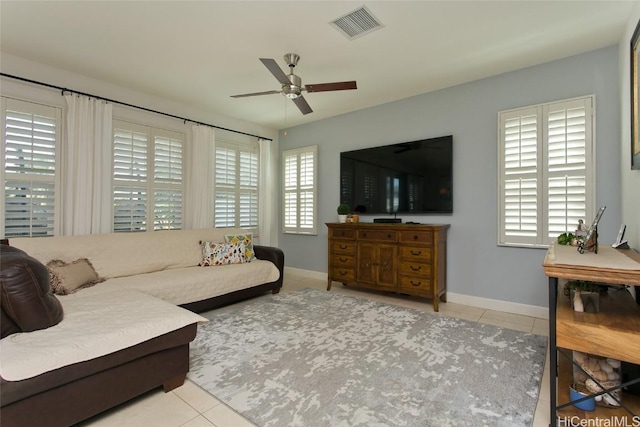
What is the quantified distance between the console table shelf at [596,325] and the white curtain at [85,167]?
422cm

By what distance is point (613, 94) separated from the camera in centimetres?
282

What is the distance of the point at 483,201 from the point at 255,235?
3653 mm

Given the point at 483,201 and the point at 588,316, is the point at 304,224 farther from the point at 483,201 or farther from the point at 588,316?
the point at 588,316

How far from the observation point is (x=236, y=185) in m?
5.10

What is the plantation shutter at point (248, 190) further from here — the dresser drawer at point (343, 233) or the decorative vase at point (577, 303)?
the decorative vase at point (577, 303)

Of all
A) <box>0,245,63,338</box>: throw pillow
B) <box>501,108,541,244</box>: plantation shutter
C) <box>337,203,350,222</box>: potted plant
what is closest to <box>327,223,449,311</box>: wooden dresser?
<box>337,203,350,222</box>: potted plant

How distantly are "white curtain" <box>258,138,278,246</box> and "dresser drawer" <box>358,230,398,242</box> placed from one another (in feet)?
6.63

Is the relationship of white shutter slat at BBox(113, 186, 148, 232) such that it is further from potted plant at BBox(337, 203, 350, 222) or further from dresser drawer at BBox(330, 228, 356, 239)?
potted plant at BBox(337, 203, 350, 222)

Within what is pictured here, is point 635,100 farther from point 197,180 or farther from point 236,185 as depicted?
point 236,185

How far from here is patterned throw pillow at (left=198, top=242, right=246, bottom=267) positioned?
12.7 ft

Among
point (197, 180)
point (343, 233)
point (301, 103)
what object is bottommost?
point (343, 233)

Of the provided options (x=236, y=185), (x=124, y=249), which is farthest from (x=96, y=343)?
(x=236, y=185)

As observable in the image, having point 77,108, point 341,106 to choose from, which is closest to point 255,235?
point 341,106

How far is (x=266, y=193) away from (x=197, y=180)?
134cm
